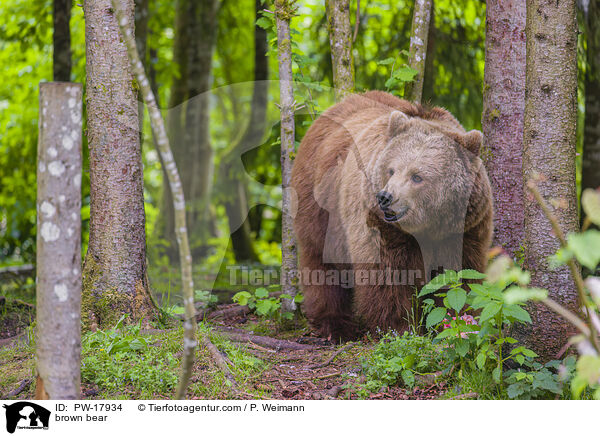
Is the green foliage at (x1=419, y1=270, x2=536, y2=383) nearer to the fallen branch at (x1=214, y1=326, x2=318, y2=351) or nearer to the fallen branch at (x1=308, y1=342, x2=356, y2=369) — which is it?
the fallen branch at (x1=308, y1=342, x2=356, y2=369)

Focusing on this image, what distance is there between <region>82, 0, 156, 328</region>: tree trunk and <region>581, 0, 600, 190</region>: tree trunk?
15.9 feet

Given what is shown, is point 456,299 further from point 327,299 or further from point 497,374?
point 327,299

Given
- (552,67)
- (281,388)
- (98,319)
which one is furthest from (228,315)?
(552,67)

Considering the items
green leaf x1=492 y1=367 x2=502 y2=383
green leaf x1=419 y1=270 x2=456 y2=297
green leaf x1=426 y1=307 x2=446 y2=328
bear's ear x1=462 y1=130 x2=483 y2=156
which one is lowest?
green leaf x1=492 y1=367 x2=502 y2=383

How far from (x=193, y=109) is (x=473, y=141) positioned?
694 cm

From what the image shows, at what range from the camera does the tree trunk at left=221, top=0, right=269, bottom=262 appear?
9.06 metres

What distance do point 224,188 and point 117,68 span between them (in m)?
6.20

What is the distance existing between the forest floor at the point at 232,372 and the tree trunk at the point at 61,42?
334 centimetres

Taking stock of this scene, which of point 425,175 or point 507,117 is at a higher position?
point 507,117

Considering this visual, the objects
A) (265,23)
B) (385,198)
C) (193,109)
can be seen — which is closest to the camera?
(385,198)

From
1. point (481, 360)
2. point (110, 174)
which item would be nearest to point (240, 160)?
point (110, 174)

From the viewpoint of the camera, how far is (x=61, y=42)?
22.8ft

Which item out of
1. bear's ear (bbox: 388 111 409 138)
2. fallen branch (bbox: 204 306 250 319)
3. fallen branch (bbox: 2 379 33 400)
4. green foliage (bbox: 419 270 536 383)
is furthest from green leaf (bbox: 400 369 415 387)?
fallen branch (bbox: 204 306 250 319)

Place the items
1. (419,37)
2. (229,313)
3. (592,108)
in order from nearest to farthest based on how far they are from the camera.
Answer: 1. (419,37)
2. (229,313)
3. (592,108)
